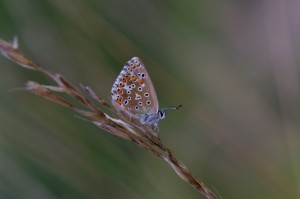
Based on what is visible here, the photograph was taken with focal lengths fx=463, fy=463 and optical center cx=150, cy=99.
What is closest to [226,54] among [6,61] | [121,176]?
[121,176]

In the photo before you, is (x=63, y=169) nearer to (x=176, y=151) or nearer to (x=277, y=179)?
(x=176, y=151)

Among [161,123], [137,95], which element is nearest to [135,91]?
[137,95]

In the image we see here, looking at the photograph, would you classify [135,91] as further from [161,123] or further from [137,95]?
[161,123]
